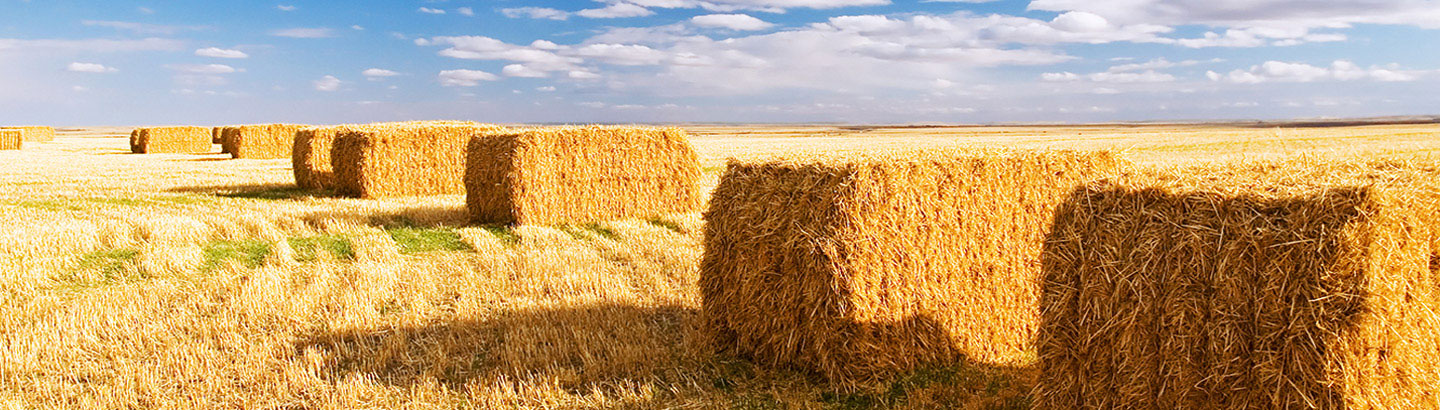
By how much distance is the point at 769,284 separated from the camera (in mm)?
6984

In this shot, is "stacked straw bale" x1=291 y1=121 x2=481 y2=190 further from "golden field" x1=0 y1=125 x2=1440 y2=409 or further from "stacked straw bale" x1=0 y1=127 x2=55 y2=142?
"stacked straw bale" x1=0 y1=127 x2=55 y2=142

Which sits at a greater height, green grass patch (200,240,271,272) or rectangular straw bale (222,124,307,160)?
rectangular straw bale (222,124,307,160)

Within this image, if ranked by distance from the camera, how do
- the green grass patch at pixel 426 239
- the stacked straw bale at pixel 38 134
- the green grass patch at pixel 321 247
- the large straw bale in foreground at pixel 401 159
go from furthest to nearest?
the stacked straw bale at pixel 38 134, the large straw bale in foreground at pixel 401 159, the green grass patch at pixel 426 239, the green grass patch at pixel 321 247

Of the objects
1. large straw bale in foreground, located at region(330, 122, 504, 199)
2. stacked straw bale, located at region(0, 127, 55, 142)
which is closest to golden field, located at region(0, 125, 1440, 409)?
large straw bale in foreground, located at region(330, 122, 504, 199)

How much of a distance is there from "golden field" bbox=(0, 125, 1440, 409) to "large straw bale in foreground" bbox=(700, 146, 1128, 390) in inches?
9.7

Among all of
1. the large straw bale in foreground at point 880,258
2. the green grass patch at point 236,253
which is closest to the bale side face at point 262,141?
the green grass patch at point 236,253

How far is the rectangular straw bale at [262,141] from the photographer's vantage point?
41.6 meters

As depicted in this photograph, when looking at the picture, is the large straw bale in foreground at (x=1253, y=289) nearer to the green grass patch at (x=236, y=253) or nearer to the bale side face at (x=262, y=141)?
the green grass patch at (x=236, y=253)

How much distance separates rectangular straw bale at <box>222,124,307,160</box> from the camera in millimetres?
41625

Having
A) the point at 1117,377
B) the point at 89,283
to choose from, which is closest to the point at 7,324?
the point at 89,283

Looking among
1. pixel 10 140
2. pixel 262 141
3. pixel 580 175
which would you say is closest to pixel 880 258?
pixel 580 175

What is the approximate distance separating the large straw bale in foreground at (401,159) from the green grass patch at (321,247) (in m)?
7.16

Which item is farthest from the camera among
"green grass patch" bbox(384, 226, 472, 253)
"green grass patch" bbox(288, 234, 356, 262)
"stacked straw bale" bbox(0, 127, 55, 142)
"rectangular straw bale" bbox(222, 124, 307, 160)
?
"stacked straw bale" bbox(0, 127, 55, 142)

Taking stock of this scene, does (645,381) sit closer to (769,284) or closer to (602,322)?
(769,284)
